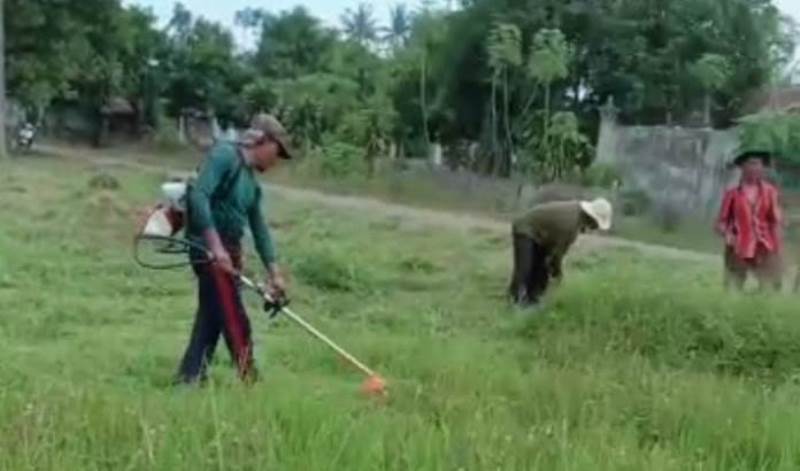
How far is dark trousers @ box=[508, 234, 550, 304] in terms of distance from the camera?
11117mm

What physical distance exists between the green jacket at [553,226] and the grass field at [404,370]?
1.98ft

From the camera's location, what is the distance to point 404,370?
25.2ft

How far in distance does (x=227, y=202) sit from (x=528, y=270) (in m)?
4.39

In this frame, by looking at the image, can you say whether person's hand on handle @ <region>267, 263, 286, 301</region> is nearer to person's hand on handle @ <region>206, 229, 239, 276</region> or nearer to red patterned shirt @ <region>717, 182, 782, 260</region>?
person's hand on handle @ <region>206, 229, 239, 276</region>

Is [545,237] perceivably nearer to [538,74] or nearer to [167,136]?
[538,74]

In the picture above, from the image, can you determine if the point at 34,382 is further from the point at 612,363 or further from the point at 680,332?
the point at 680,332

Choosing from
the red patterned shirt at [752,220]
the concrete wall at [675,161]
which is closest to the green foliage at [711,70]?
the concrete wall at [675,161]

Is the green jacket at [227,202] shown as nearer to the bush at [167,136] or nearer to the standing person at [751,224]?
the standing person at [751,224]

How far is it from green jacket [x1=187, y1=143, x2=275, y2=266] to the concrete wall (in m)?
13.9

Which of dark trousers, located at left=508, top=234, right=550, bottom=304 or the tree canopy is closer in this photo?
dark trousers, located at left=508, top=234, right=550, bottom=304

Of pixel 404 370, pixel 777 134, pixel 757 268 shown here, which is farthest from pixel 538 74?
pixel 404 370

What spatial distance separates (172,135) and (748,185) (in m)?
42.3

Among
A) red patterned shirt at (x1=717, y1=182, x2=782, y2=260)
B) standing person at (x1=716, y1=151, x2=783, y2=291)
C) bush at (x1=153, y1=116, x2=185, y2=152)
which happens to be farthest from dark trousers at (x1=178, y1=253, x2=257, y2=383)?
bush at (x1=153, y1=116, x2=185, y2=152)

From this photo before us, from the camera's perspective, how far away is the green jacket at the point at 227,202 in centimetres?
694
